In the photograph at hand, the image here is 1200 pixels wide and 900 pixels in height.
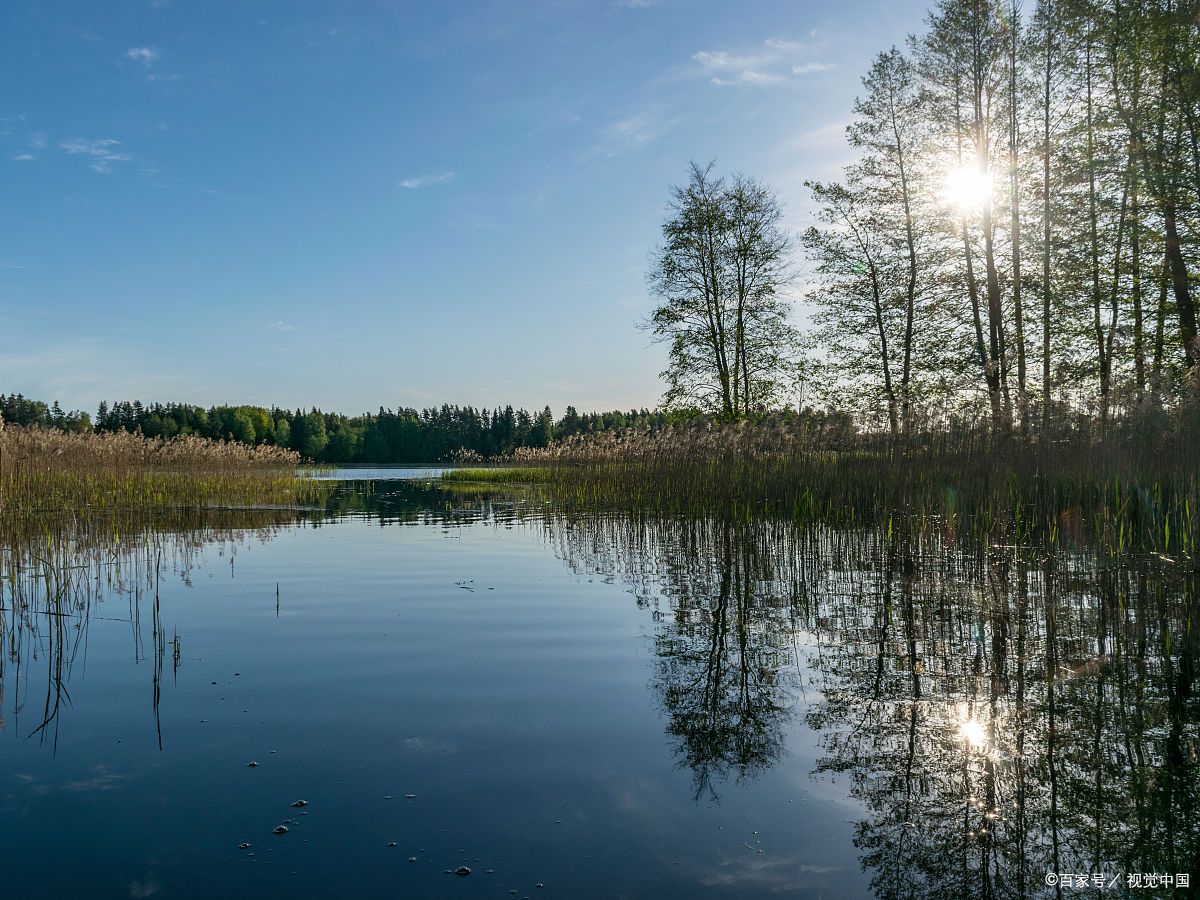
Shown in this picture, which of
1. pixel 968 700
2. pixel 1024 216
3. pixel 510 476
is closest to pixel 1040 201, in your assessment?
pixel 1024 216

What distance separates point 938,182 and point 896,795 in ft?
66.6

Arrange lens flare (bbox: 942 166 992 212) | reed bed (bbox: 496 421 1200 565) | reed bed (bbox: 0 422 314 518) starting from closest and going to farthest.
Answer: reed bed (bbox: 496 421 1200 565), reed bed (bbox: 0 422 314 518), lens flare (bbox: 942 166 992 212)

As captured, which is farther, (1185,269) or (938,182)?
(938,182)

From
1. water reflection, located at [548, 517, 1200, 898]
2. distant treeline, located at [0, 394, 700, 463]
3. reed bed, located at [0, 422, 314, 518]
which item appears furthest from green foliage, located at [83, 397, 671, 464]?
water reflection, located at [548, 517, 1200, 898]

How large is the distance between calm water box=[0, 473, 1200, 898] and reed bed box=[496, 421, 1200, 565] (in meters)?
1.18

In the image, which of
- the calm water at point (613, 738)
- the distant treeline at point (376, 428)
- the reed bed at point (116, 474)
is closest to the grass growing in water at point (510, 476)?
the reed bed at point (116, 474)

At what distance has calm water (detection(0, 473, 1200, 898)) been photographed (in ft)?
7.84

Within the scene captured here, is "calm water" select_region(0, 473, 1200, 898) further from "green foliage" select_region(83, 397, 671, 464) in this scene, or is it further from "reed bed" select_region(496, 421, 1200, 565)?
"green foliage" select_region(83, 397, 671, 464)

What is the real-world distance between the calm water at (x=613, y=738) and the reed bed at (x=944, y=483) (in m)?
1.18

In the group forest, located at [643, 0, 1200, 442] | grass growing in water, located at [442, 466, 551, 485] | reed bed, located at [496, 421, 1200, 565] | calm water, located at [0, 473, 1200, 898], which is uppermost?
forest, located at [643, 0, 1200, 442]

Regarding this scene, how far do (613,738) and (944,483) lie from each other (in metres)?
8.10

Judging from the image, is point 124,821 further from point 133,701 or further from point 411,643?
point 411,643

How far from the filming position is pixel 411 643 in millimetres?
5168

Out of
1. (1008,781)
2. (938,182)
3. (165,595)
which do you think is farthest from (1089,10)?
(165,595)
